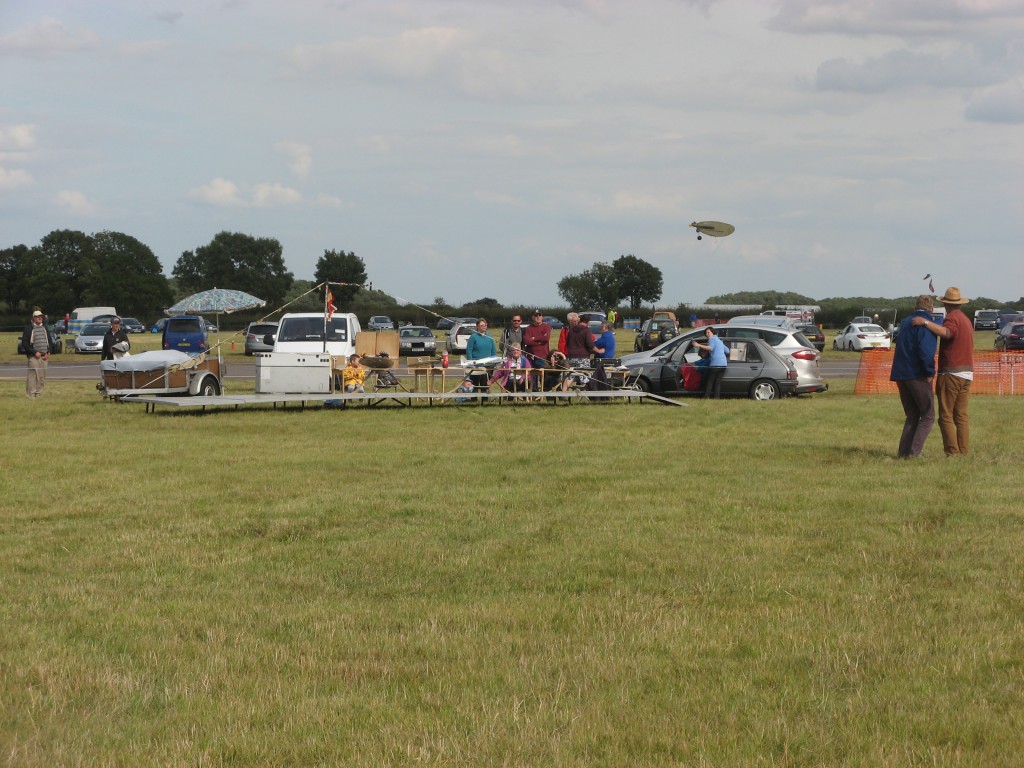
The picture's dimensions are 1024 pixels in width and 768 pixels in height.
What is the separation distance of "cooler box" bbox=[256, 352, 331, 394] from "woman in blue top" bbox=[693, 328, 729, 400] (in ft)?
23.5

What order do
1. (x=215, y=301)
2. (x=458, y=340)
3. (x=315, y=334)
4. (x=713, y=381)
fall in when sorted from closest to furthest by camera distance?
(x=713, y=381), (x=315, y=334), (x=215, y=301), (x=458, y=340)

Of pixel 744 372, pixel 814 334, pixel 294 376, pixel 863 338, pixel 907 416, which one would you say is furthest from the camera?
pixel 814 334

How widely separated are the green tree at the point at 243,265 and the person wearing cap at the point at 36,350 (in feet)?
403

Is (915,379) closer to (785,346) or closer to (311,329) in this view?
(785,346)

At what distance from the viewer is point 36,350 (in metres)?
24.2

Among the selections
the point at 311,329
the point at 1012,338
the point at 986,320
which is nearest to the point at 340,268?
the point at 986,320

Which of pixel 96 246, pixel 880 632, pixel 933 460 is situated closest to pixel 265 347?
pixel 933 460

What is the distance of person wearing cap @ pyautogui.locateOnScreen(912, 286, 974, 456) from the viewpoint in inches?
542

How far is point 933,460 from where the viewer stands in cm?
1377

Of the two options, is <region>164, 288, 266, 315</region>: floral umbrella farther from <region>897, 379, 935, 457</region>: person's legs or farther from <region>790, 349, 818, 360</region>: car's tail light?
<region>897, 379, 935, 457</region>: person's legs

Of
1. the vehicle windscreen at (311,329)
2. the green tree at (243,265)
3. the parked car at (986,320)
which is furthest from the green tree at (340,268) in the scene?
the vehicle windscreen at (311,329)

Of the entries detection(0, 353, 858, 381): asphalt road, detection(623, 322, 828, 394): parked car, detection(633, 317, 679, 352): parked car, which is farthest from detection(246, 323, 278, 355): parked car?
detection(623, 322, 828, 394): parked car

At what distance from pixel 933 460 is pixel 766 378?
10.5 meters

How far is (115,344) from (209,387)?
277 centimetres
